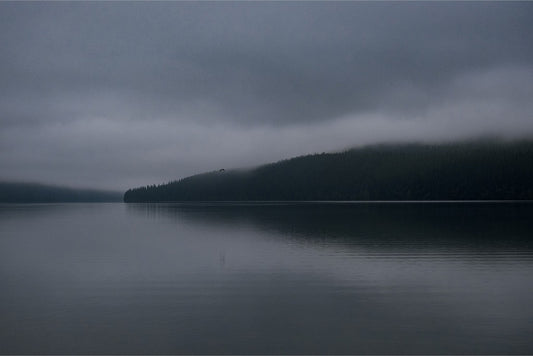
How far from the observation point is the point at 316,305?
20438 mm

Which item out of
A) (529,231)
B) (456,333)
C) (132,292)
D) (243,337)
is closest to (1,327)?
(132,292)

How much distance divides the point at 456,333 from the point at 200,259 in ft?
71.1

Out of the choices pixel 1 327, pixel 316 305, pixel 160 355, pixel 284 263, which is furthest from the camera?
pixel 284 263

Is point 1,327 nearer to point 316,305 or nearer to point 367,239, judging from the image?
point 316,305

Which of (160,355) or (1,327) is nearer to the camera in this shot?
(160,355)

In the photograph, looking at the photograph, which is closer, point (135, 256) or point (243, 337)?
point (243, 337)

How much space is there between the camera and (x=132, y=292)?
23438mm

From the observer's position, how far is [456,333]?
16.5 metres

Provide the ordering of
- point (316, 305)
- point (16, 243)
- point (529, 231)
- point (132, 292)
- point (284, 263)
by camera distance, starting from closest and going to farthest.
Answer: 1. point (316, 305)
2. point (132, 292)
3. point (284, 263)
4. point (16, 243)
5. point (529, 231)

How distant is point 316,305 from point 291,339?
180 inches

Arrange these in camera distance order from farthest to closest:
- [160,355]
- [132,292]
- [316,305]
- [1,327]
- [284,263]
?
[284,263]
[132,292]
[316,305]
[1,327]
[160,355]

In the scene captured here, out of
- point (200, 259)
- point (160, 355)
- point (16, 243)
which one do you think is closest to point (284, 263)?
point (200, 259)

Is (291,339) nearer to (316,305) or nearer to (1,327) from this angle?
(316,305)

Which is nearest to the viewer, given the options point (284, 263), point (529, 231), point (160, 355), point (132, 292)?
point (160, 355)
